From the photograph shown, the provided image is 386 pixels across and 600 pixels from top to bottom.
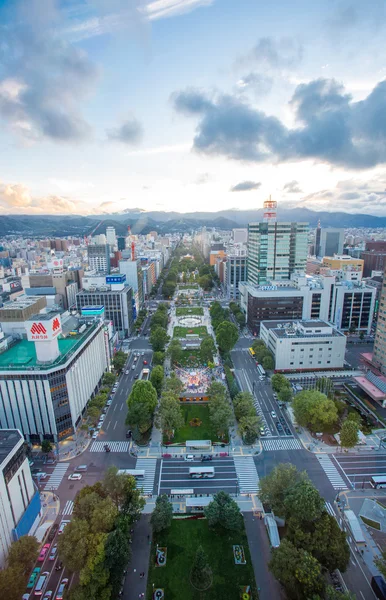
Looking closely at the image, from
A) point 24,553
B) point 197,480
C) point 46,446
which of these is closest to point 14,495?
point 24,553

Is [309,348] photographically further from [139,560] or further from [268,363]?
[139,560]

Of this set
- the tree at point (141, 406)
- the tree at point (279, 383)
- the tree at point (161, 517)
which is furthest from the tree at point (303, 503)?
the tree at point (279, 383)

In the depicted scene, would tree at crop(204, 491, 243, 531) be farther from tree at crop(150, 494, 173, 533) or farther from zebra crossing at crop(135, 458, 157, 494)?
zebra crossing at crop(135, 458, 157, 494)

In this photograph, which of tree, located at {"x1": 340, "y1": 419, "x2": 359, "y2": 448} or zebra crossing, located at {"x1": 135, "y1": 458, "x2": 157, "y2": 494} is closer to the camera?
zebra crossing, located at {"x1": 135, "y1": 458, "x2": 157, "y2": 494}

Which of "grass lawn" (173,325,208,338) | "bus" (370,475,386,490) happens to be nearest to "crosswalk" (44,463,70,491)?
"bus" (370,475,386,490)

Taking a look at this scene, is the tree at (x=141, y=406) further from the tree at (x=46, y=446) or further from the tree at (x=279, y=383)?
the tree at (x=279, y=383)
